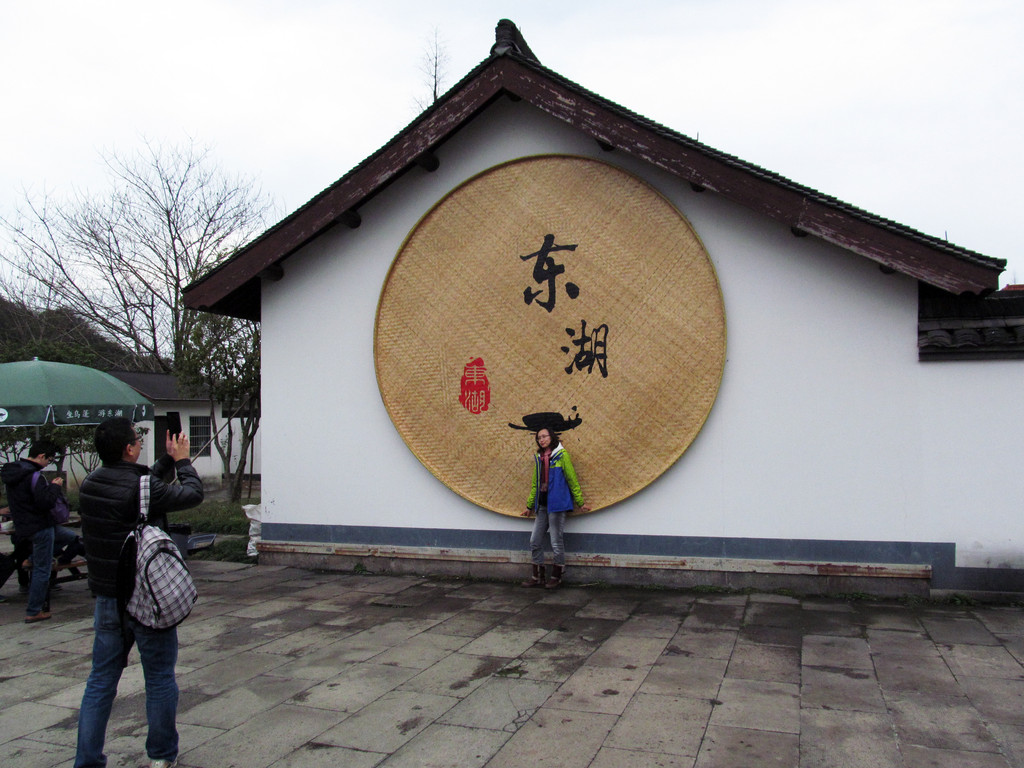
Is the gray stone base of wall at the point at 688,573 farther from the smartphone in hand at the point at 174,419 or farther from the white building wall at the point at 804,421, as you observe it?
the smartphone in hand at the point at 174,419

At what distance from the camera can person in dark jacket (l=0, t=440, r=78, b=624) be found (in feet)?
23.1

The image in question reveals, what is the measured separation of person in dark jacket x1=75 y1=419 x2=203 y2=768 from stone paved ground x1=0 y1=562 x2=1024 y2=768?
0.32 meters

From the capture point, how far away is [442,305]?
841 cm

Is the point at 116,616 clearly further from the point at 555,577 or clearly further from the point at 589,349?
the point at 589,349

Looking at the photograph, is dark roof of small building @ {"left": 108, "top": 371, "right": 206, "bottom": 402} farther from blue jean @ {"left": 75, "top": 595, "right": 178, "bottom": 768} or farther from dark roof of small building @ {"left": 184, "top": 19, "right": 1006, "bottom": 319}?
blue jean @ {"left": 75, "top": 595, "right": 178, "bottom": 768}

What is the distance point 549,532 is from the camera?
768cm

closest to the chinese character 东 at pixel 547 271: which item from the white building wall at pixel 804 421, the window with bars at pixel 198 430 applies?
the white building wall at pixel 804 421

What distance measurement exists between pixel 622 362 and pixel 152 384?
16760 mm

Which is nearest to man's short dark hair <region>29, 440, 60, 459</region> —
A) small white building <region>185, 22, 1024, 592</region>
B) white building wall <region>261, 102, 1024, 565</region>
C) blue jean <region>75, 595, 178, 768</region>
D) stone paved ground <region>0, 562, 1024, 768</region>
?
stone paved ground <region>0, 562, 1024, 768</region>

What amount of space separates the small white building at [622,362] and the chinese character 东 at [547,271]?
23 millimetres

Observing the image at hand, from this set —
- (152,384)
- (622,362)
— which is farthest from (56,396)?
(152,384)

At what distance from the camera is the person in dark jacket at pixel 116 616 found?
3824mm

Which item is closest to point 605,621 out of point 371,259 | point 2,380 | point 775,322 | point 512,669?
point 512,669

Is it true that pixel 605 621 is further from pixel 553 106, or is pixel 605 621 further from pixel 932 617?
pixel 553 106
